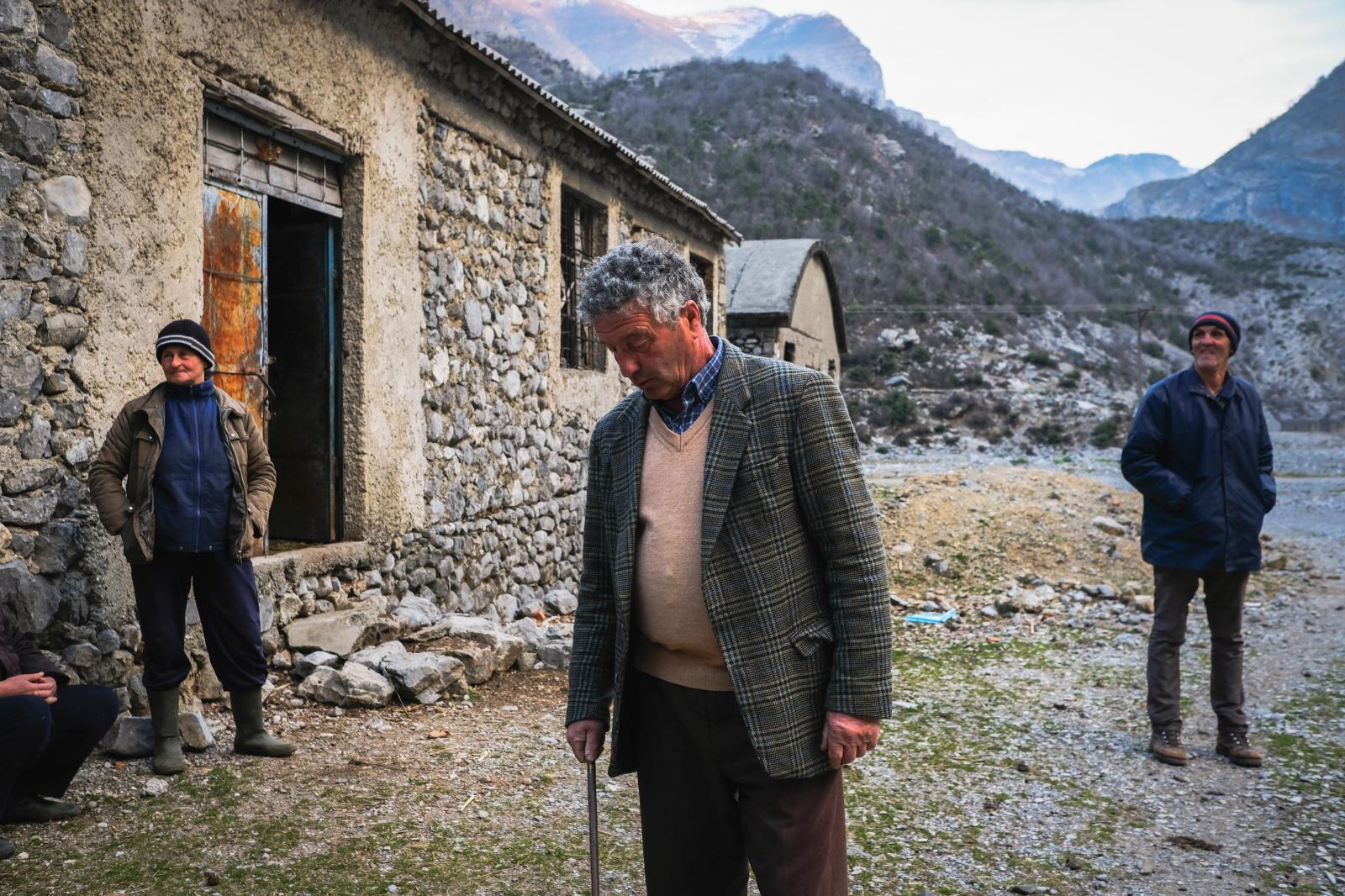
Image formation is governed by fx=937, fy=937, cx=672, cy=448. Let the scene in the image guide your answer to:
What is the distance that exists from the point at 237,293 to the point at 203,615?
6.38ft

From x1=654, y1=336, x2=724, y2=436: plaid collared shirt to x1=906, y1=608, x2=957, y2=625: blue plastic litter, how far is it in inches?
260

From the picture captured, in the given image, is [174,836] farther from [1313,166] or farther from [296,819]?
[1313,166]

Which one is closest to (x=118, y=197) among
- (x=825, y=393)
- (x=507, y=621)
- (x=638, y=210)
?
(x=825, y=393)

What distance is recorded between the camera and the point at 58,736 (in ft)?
10.9

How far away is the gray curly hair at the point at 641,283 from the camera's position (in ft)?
6.38

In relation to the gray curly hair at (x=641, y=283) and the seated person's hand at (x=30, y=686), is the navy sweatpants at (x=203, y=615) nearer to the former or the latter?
the seated person's hand at (x=30, y=686)

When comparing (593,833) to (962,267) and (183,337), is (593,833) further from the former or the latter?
(962,267)

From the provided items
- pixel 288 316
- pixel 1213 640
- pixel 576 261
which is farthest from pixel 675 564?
pixel 576 261

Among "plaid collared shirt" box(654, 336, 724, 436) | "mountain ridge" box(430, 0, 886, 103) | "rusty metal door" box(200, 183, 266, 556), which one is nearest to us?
"plaid collared shirt" box(654, 336, 724, 436)

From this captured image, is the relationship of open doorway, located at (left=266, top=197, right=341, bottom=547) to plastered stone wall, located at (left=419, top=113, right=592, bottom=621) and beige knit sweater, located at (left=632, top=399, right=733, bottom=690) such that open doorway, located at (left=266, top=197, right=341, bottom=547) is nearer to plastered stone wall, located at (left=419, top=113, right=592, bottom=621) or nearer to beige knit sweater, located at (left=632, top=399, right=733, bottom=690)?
plastered stone wall, located at (left=419, top=113, right=592, bottom=621)

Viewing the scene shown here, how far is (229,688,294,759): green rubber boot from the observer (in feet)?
13.4

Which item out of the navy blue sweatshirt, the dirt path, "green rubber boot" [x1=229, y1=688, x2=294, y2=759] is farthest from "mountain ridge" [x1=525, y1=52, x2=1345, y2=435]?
the navy blue sweatshirt

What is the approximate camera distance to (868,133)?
54.3 meters

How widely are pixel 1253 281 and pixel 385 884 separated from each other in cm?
6249
